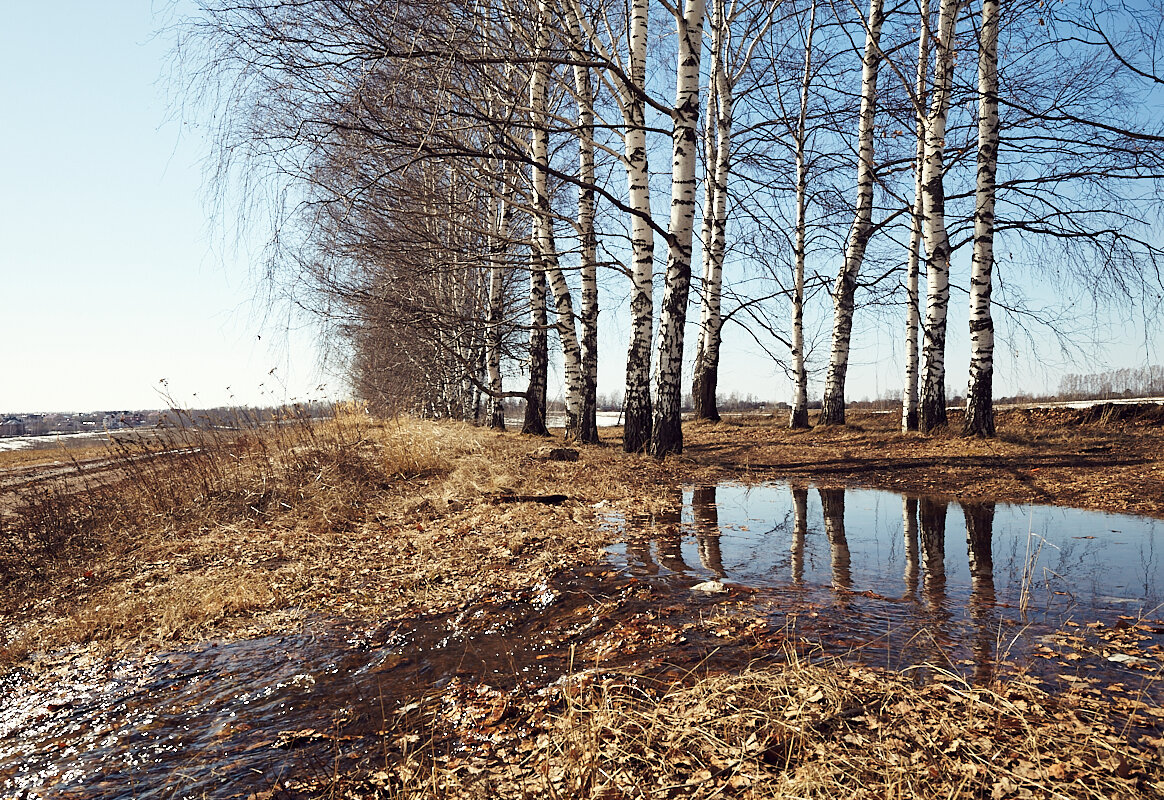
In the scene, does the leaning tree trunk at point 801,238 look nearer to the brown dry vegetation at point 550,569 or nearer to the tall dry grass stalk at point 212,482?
the brown dry vegetation at point 550,569

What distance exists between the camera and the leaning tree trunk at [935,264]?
11.0 m

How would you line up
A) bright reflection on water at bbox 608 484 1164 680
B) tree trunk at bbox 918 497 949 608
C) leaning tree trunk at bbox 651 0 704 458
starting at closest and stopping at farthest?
bright reflection on water at bbox 608 484 1164 680 → tree trunk at bbox 918 497 949 608 → leaning tree trunk at bbox 651 0 704 458

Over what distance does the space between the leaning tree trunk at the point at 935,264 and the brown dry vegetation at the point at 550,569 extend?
694 millimetres

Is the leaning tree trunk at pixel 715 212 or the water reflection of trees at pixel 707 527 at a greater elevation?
the leaning tree trunk at pixel 715 212

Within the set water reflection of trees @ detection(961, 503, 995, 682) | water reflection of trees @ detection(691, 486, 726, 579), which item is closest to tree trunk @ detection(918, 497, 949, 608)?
water reflection of trees @ detection(961, 503, 995, 682)

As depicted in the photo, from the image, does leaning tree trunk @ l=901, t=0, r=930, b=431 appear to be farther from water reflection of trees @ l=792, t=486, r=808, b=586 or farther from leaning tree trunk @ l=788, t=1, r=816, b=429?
water reflection of trees @ l=792, t=486, r=808, b=586

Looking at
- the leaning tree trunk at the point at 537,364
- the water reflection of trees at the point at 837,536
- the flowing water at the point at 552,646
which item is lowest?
the flowing water at the point at 552,646

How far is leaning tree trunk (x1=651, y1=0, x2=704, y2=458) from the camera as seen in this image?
9062 millimetres

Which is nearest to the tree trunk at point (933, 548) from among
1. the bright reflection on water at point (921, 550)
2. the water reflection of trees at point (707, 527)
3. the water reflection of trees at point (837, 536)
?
the bright reflection on water at point (921, 550)

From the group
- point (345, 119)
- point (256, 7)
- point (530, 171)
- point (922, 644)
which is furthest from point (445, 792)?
point (530, 171)

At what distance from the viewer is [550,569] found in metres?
4.75

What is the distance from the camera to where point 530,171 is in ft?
47.1

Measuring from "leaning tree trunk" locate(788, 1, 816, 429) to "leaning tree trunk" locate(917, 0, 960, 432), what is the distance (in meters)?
3.92

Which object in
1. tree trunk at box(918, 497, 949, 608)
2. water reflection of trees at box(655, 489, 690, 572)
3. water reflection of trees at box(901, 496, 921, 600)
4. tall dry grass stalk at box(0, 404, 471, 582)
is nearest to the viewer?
tree trunk at box(918, 497, 949, 608)
